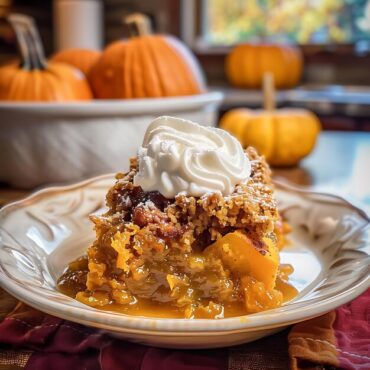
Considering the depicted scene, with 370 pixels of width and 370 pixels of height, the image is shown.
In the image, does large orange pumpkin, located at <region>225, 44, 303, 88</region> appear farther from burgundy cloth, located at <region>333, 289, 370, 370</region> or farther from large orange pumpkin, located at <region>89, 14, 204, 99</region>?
burgundy cloth, located at <region>333, 289, 370, 370</region>

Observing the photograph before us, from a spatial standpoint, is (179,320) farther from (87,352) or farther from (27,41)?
(27,41)

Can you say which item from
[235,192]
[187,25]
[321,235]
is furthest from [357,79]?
[235,192]

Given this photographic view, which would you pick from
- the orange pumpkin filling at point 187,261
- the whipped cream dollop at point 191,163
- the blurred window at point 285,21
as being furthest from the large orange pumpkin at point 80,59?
the blurred window at point 285,21

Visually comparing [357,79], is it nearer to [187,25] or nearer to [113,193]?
[187,25]

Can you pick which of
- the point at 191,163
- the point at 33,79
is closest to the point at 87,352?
the point at 191,163

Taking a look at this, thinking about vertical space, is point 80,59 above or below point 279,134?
above

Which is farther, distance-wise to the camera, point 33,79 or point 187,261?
point 33,79
